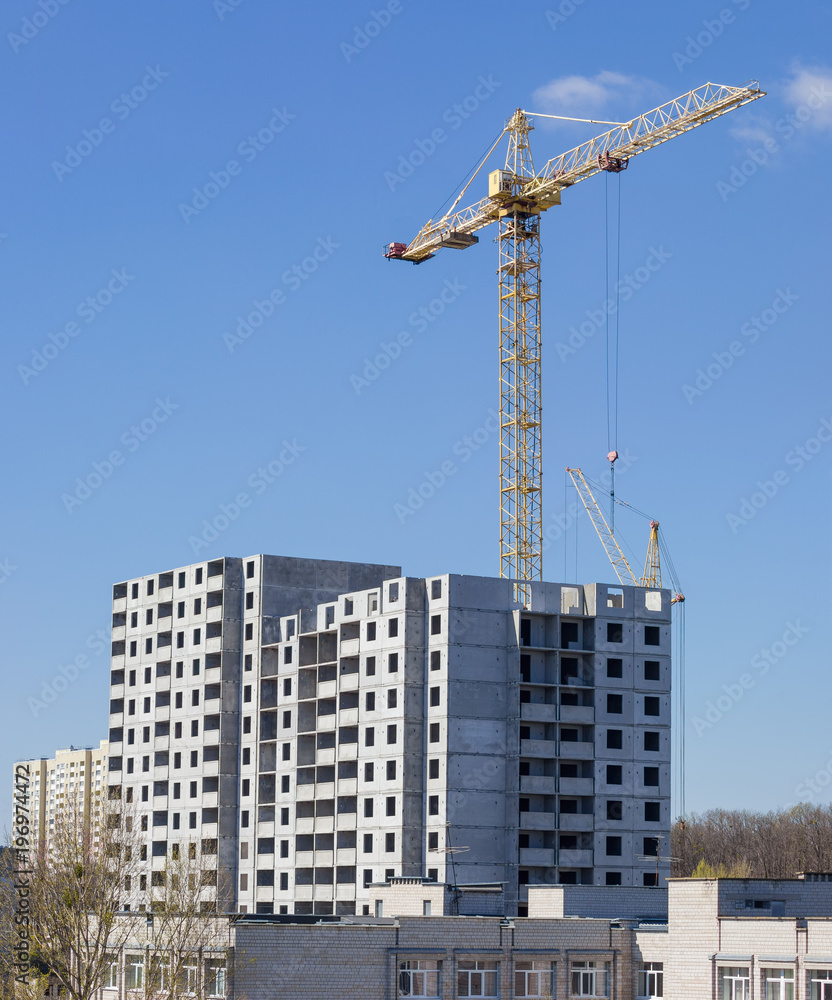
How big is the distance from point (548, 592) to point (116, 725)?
51.8 meters

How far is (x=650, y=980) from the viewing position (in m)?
72.9

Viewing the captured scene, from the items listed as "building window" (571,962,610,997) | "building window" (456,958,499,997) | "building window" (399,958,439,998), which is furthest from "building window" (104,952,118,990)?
"building window" (571,962,610,997)

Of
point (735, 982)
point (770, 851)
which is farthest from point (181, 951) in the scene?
point (770, 851)

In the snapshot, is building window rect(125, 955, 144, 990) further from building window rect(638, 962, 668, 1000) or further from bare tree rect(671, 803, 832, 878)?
bare tree rect(671, 803, 832, 878)

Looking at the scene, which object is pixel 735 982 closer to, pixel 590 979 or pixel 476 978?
pixel 590 979

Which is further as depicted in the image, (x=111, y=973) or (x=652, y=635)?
(x=652, y=635)

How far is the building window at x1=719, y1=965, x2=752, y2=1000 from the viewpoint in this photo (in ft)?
217

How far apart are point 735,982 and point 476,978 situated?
38.0ft

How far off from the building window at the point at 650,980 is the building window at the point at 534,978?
4.25 m

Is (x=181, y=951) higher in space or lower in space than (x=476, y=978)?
higher

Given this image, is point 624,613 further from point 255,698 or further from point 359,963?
point 359,963

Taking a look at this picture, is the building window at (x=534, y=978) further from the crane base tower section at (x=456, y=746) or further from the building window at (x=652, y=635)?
the building window at (x=652, y=635)

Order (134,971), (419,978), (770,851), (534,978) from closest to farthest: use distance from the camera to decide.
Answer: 1. (419,978)
2. (134,971)
3. (534,978)
4. (770,851)

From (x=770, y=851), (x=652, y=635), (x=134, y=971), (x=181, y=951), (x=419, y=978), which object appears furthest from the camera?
(x=770, y=851)
